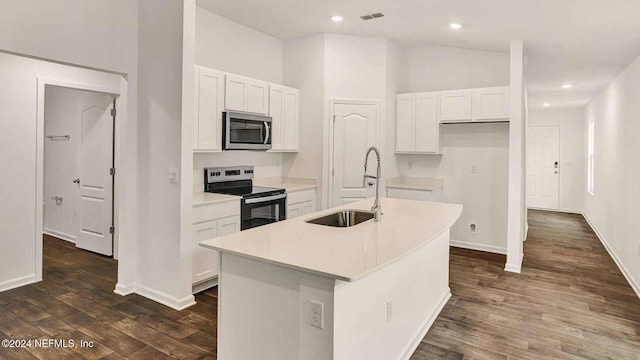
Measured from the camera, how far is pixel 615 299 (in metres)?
3.61

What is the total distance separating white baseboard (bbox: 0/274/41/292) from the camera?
365 cm

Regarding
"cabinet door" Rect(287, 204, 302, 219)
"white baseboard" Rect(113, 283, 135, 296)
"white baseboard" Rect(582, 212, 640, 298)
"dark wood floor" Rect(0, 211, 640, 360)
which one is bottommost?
"dark wood floor" Rect(0, 211, 640, 360)

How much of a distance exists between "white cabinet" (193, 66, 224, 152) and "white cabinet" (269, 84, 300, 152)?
87 centimetres

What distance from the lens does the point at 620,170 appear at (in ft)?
15.3

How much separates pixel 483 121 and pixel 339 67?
2.04 metres

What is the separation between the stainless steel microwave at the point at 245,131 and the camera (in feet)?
13.1

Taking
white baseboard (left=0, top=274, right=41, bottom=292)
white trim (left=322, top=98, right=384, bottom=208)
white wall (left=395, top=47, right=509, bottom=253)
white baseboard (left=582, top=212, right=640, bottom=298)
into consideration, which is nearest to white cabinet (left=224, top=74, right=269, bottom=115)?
white trim (left=322, top=98, right=384, bottom=208)

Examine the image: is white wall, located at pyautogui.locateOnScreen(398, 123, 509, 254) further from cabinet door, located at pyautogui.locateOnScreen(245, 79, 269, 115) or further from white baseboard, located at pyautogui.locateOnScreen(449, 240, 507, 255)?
cabinet door, located at pyautogui.locateOnScreen(245, 79, 269, 115)

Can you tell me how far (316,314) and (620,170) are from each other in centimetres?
483

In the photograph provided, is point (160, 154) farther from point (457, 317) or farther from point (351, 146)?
point (457, 317)

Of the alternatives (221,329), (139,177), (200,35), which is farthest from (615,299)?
(200,35)

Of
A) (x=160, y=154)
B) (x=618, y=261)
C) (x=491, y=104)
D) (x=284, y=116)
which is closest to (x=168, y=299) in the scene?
(x=160, y=154)

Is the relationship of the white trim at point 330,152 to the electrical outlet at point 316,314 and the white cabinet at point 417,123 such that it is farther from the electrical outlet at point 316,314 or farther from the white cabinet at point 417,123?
the electrical outlet at point 316,314

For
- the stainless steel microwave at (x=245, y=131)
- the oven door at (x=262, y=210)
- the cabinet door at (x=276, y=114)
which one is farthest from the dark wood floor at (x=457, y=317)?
the cabinet door at (x=276, y=114)
